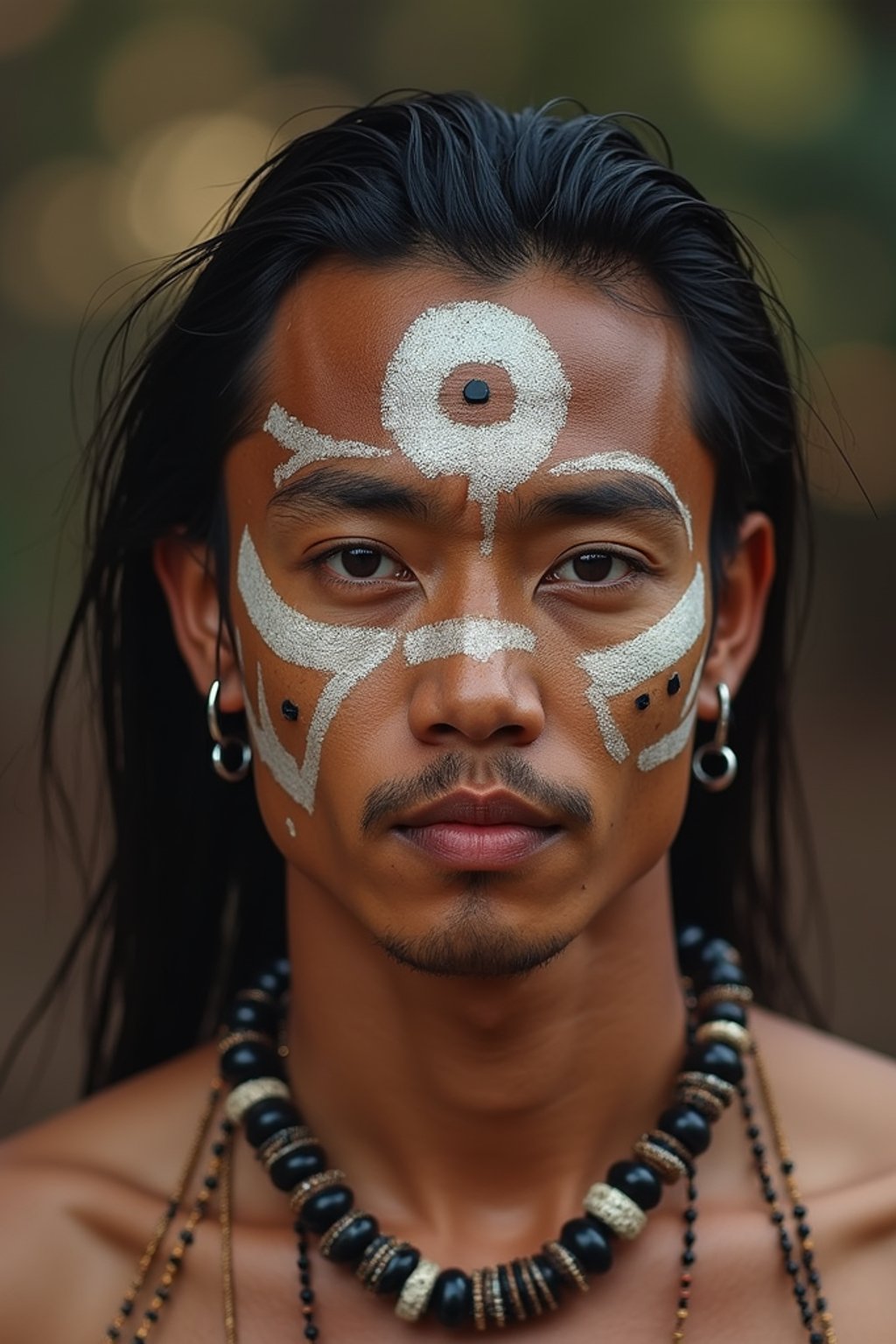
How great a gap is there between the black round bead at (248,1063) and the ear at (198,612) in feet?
2.07

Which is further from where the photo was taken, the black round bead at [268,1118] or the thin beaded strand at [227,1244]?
the black round bead at [268,1118]

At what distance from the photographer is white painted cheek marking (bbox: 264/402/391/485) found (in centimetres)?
284

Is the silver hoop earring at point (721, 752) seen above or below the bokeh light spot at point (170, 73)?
below

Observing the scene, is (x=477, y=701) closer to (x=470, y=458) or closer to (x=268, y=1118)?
(x=470, y=458)

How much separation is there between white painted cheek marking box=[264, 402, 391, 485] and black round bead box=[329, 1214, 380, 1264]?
1.27m

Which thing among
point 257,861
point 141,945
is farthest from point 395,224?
point 141,945

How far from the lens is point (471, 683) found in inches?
104

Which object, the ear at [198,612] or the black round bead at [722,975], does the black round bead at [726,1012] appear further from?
the ear at [198,612]

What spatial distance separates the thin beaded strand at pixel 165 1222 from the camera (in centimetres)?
301

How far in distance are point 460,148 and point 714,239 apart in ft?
1.62

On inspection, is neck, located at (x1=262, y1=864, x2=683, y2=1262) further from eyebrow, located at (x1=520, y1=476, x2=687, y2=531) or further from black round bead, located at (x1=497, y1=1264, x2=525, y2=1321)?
eyebrow, located at (x1=520, y1=476, x2=687, y2=531)

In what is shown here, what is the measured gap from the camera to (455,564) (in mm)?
2795

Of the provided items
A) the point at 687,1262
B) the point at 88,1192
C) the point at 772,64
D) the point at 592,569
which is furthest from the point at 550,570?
the point at 772,64

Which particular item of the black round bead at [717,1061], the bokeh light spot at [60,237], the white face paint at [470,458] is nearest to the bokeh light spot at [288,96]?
the bokeh light spot at [60,237]
